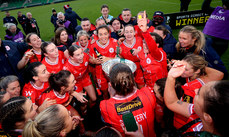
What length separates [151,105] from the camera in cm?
168

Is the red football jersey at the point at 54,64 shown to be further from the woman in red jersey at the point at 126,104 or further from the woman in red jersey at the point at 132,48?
the woman in red jersey at the point at 126,104

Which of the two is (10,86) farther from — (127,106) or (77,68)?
(127,106)

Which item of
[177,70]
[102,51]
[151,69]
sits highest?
[177,70]

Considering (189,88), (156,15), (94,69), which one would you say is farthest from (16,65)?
(156,15)

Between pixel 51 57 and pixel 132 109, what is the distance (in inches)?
106

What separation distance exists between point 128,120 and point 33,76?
231cm

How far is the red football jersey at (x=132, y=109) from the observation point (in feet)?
5.29

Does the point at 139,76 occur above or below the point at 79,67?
below

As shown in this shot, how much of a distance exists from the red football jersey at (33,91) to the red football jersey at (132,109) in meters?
1.83

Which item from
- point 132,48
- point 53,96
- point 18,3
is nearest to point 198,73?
point 132,48

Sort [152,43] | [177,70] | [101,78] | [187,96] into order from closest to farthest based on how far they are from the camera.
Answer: [177,70], [187,96], [152,43], [101,78]

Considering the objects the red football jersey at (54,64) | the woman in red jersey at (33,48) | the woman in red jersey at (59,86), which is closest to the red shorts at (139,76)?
the woman in red jersey at (59,86)

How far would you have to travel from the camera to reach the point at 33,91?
271 centimetres

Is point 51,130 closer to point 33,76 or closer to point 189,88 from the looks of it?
point 33,76
